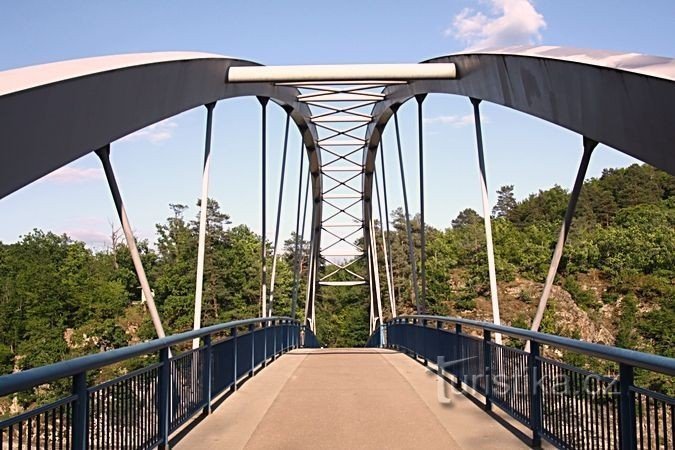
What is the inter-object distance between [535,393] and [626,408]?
1640mm

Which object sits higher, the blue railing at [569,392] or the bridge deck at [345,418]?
the blue railing at [569,392]

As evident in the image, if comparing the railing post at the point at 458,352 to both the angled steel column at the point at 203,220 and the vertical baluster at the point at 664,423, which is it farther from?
the vertical baluster at the point at 664,423

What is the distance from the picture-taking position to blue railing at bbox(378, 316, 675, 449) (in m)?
3.54

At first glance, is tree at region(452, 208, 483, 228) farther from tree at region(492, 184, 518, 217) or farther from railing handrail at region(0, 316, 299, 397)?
railing handrail at region(0, 316, 299, 397)

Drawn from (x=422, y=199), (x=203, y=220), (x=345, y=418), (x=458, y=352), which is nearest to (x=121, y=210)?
(x=345, y=418)

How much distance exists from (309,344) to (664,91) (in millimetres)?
22228

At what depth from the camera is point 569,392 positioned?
4746 mm

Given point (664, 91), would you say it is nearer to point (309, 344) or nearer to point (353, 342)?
point (309, 344)

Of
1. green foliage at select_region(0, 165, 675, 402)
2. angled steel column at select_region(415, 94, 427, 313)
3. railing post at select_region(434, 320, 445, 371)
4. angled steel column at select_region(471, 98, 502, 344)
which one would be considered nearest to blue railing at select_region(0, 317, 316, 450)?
railing post at select_region(434, 320, 445, 371)

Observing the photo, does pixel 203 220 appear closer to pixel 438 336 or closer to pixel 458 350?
pixel 438 336

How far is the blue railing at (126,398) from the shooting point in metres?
3.17

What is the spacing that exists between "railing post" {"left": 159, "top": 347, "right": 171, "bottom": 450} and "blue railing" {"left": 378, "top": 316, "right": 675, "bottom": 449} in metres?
2.56

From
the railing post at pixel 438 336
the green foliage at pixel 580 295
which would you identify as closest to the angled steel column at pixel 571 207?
the railing post at pixel 438 336

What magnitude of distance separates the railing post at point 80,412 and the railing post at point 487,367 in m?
4.09
